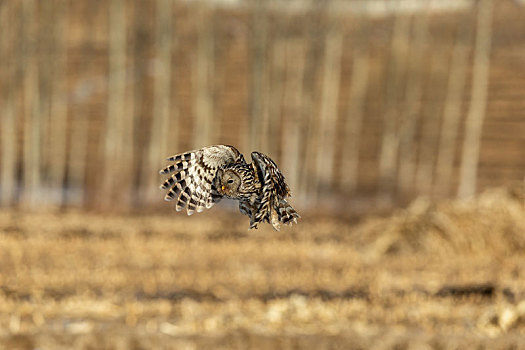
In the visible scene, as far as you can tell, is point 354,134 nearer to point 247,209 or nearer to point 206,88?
point 206,88

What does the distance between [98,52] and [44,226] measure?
3406 centimetres

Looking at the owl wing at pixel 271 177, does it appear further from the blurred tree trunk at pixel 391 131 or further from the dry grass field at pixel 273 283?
the blurred tree trunk at pixel 391 131

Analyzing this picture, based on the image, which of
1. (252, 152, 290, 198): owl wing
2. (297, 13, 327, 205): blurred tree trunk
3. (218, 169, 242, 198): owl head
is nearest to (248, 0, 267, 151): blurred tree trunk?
(297, 13, 327, 205): blurred tree trunk

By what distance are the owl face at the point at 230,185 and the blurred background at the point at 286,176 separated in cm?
867

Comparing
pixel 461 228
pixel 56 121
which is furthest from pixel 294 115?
pixel 461 228

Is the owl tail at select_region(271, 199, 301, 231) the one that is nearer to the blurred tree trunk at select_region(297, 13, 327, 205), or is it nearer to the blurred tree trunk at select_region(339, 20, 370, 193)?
the blurred tree trunk at select_region(297, 13, 327, 205)

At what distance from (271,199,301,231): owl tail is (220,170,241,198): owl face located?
18 centimetres

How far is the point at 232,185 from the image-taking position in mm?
3777

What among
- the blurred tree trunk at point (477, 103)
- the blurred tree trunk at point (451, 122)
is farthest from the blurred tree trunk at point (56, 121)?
the blurred tree trunk at point (451, 122)

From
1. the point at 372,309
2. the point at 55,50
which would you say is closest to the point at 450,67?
the point at 55,50

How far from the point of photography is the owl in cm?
380

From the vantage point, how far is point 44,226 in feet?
82.9

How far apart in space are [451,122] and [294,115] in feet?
30.8

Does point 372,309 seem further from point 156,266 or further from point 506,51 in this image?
point 506,51
